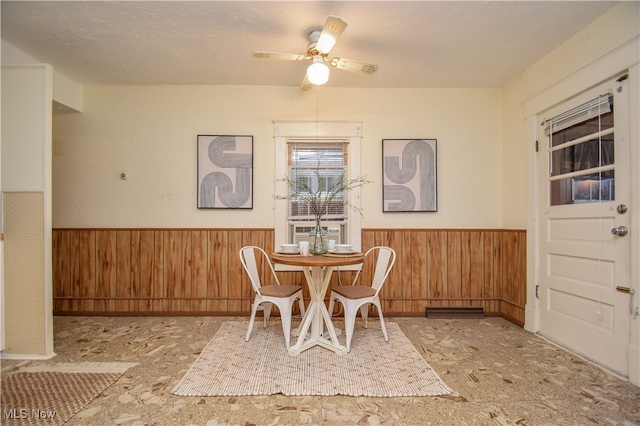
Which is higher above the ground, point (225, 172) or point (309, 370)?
point (225, 172)

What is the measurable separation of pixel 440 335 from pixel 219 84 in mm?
3644

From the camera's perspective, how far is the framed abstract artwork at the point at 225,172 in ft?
11.6

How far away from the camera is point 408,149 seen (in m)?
3.60

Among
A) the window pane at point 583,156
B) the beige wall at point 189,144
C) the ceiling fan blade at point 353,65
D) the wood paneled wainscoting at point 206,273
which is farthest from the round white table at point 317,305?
the window pane at point 583,156

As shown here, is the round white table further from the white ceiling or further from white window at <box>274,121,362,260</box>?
the white ceiling

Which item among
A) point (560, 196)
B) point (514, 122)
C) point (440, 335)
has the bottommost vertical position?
point (440, 335)

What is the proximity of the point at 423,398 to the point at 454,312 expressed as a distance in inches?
71.1

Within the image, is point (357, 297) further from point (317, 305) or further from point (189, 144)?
point (189, 144)

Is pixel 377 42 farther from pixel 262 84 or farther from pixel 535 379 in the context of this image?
pixel 535 379

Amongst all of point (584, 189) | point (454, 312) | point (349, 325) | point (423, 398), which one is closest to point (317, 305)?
point (349, 325)

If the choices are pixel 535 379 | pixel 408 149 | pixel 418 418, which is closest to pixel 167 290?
pixel 418 418

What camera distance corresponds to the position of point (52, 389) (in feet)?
6.61

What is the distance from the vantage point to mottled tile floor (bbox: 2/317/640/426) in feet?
5.68

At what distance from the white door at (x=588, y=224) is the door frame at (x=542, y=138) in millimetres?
47
